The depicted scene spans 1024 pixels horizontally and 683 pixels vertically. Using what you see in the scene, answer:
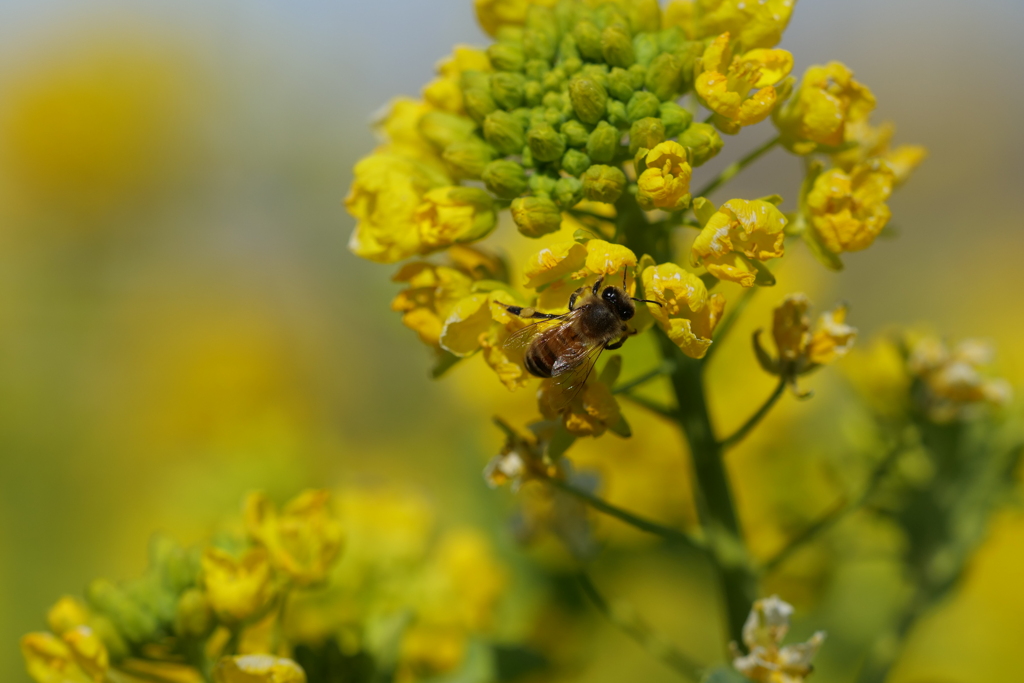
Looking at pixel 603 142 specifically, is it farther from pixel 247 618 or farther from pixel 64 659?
pixel 64 659

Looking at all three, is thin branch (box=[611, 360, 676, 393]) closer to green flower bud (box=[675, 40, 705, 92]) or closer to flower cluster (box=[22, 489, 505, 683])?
green flower bud (box=[675, 40, 705, 92])

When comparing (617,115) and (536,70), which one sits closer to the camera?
(617,115)

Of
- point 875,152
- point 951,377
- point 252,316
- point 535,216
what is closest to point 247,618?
point 535,216

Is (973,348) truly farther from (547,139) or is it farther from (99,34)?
(99,34)

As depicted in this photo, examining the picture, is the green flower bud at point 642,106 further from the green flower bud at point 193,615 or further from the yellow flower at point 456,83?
the green flower bud at point 193,615

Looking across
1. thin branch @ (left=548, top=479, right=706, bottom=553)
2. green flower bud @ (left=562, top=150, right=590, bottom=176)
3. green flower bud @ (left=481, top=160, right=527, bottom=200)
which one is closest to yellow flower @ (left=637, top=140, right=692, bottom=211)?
green flower bud @ (left=562, top=150, right=590, bottom=176)
